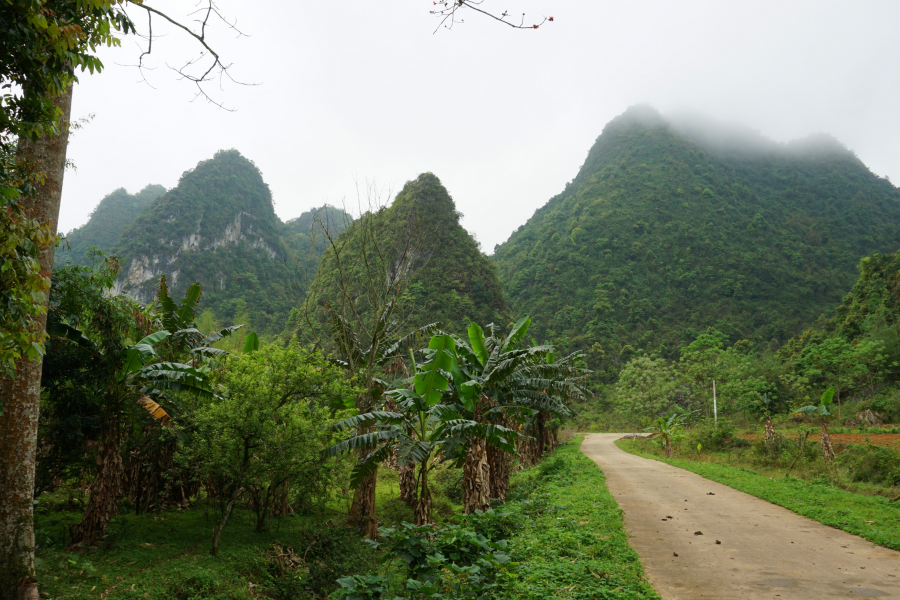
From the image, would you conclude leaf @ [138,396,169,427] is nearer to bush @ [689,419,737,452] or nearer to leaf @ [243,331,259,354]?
leaf @ [243,331,259,354]

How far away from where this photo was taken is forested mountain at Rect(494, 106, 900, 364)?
5909 centimetres

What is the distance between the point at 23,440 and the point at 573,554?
7.11 m

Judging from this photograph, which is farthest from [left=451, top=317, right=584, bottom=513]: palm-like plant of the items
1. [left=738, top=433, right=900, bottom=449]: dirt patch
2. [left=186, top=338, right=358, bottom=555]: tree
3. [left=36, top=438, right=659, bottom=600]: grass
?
[left=738, top=433, right=900, bottom=449]: dirt patch

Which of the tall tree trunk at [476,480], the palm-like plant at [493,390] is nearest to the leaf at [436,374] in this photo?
the palm-like plant at [493,390]

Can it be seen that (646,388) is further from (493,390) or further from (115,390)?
(115,390)

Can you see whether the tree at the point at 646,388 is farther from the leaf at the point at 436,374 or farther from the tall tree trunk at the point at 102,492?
the tall tree trunk at the point at 102,492

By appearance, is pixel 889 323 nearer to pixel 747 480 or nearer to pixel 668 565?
pixel 747 480

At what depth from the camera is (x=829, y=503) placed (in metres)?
9.38

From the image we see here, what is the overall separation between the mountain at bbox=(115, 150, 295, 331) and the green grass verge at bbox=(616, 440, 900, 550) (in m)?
44.6

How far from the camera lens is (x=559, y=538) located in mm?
6797

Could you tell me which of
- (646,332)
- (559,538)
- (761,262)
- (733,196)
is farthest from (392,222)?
(733,196)

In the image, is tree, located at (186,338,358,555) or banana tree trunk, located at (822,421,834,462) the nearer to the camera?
tree, located at (186,338,358,555)

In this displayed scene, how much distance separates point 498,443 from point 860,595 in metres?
6.46

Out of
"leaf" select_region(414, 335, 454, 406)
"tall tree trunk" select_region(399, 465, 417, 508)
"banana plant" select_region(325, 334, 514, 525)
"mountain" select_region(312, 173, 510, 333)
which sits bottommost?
"tall tree trunk" select_region(399, 465, 417, 508)
